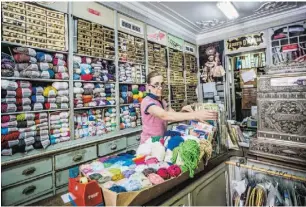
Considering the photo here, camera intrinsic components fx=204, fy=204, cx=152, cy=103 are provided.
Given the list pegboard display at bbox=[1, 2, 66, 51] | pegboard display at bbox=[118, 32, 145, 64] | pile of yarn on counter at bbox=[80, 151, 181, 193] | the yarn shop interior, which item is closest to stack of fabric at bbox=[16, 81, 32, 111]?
the yarn shop interior

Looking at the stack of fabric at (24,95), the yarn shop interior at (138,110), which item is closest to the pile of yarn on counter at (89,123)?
the yarn shop interior at (138,110)

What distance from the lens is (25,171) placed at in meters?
2.30

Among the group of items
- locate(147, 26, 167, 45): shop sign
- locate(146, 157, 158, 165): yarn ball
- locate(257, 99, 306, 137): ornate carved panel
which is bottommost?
locate(146, 157, 158, 165): yarn ball

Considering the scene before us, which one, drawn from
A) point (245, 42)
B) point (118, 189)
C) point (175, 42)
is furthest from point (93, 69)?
point (245, 42)

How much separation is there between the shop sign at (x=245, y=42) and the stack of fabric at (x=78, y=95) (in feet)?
13.8

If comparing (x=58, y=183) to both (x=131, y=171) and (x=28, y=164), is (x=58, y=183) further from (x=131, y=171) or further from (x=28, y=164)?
(x=131, y=171)

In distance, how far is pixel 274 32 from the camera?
4828 millimetres

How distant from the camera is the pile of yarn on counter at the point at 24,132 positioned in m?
2.28

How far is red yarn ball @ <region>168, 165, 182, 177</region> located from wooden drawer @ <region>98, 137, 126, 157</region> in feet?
6.70

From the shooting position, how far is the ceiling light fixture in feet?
13.1

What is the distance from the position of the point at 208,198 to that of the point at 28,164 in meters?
2.00

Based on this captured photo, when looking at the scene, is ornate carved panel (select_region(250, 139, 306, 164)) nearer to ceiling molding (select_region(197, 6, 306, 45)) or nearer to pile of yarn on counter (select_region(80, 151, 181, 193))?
pile of yarn on counter (select_region(80, 151, 181, 193))

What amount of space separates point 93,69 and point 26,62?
994mm

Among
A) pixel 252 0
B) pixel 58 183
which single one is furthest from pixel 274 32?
pixel 58 183
